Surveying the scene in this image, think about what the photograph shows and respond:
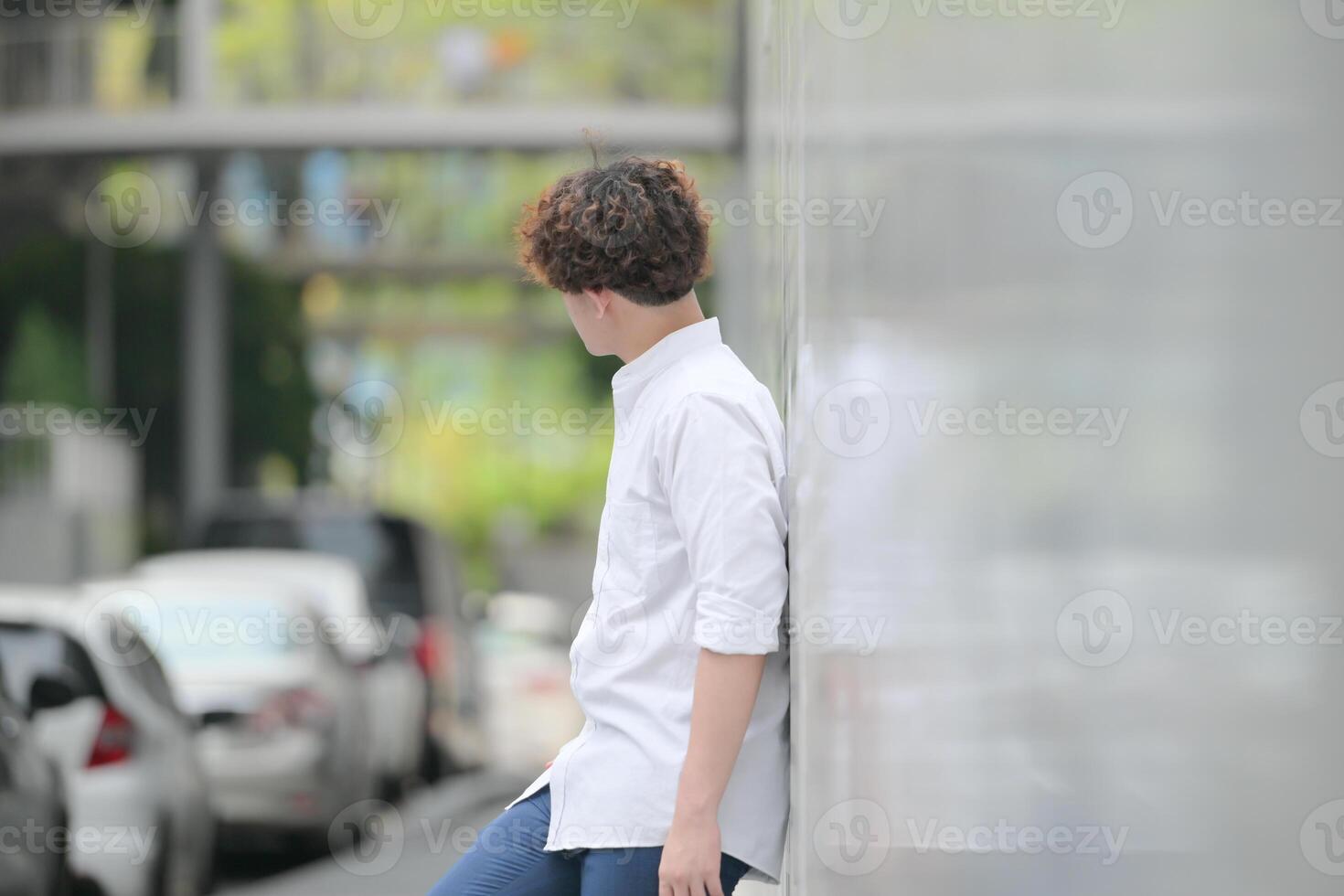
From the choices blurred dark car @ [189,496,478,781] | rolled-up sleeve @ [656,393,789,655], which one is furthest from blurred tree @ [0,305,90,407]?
rolled-up sleeve @ [656,393,789,655]

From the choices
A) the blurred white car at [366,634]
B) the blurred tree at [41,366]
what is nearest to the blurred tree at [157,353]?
the blurred tree at [41,366]

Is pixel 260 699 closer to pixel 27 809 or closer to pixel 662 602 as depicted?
pixel 27 809

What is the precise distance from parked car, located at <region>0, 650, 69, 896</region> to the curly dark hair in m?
3.80

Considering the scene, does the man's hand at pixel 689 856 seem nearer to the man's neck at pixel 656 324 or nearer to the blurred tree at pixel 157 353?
the man's neck at pixel 656 324

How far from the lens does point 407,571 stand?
983 cm

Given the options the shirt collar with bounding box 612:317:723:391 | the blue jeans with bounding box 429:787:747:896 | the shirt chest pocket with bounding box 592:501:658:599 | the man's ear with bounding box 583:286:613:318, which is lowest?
the blue jeans with bounding box 429:787:747:896

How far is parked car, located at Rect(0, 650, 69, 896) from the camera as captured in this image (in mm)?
5102

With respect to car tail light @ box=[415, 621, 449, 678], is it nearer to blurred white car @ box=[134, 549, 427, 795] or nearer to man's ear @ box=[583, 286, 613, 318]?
blurred white car @ box=[134, 549, 427, 795]

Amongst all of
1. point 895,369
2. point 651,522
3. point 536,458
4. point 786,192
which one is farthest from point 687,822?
point 536,458

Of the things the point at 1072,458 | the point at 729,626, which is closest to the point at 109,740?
the point at 729,626

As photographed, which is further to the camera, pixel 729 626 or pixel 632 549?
pixel 632 549

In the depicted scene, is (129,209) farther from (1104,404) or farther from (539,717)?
(1104,404)

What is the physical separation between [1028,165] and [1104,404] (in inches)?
11.2

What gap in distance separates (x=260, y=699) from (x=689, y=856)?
19.0 ft
